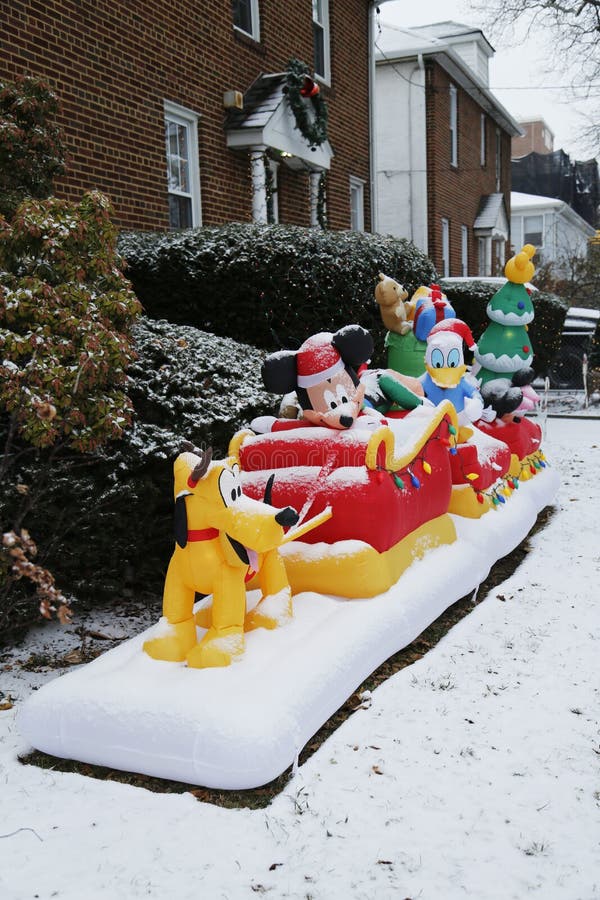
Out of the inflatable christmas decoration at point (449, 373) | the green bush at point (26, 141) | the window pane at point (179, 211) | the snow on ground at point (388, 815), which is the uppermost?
the window pane at point (179, 211)

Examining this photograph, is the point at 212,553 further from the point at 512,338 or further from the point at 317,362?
the point at 512,338

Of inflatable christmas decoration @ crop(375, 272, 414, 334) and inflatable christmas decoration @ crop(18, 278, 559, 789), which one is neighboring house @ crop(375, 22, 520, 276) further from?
inflatable christmas decoration @ crop(18, 278, 559, 789)

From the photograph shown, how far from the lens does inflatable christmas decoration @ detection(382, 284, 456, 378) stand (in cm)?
602

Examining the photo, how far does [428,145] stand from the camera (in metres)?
19.1

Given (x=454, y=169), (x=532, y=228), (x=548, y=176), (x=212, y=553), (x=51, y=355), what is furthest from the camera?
(x=548, y=176)

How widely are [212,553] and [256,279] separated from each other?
4.00 metres

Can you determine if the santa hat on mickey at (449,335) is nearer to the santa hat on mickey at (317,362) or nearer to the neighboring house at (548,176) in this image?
the santa hat on mickey at (317,362)

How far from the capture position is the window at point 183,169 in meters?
9.16

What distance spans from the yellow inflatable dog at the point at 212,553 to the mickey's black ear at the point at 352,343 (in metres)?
1.10

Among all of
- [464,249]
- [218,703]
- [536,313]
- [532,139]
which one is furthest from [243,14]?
[532,139]

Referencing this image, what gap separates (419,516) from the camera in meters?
4.32

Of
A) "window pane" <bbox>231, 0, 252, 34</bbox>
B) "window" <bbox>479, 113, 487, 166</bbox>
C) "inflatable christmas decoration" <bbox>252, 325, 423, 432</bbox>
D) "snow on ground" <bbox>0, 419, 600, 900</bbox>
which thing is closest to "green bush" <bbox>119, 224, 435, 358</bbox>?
"inflatable christmas decoration" <bbox>252, 325, 423, 432</bbox>

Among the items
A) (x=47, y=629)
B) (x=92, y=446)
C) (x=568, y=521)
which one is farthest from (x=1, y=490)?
(x=568, y=521)

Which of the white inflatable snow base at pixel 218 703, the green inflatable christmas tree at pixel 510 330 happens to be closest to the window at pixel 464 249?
the green inflatable christmas tree at pixel 510 330
